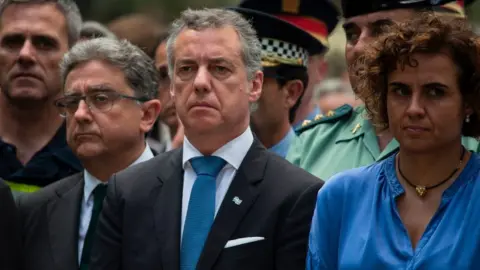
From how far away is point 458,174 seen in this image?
5137 millimetres

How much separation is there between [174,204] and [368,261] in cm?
110

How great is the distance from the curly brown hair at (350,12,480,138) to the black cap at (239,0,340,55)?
8.71ft

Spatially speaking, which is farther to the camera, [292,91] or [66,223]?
[292,91]

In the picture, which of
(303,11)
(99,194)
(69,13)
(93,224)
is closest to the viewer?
(93,224)

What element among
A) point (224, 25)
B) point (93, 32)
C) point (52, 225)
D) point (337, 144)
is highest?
point (224, 25)

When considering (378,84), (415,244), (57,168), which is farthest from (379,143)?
(57,168)

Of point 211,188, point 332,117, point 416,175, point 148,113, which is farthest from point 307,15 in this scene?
point 416,175

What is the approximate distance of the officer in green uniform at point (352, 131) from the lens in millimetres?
6199

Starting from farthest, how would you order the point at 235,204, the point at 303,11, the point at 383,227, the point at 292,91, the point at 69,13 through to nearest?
the point at 303,11, the point at 69,13, the point at 292,91, the point at 235,204, the point at 383,227

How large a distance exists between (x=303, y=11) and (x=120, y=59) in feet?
5.60

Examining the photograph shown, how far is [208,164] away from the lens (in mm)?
5852

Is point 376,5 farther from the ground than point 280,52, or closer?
→ farther from the ground

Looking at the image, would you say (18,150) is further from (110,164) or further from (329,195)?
Result: (329,195)

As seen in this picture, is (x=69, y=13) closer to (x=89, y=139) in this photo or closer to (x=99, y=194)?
(x=89, y=139)
